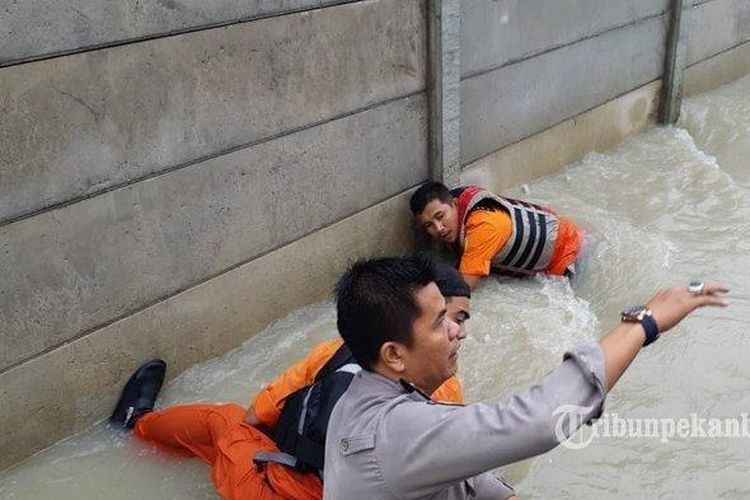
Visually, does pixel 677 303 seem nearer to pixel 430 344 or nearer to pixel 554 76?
pixel 430 344

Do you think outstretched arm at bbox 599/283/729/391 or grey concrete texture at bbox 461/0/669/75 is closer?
outstretched arm at bbox 599/283/729/391

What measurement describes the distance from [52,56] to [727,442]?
3.27 m

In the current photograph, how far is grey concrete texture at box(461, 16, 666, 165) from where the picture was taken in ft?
18.1

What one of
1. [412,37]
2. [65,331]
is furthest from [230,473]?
[412,37]

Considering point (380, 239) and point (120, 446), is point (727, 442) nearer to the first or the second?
point (380, 239)

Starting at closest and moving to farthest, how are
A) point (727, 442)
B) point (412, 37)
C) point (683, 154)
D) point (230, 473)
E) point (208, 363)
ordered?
point (230, 473), point (727, 442), point (208, 363), point (412, 37), point (683, 154)

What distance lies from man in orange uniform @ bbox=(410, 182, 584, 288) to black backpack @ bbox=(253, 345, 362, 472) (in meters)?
1.99

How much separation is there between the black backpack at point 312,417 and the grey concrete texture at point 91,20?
167cm

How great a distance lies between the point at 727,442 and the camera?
3467mm

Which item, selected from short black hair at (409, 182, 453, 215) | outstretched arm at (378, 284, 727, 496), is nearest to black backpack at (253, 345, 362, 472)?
outstretched arm at (378, 284, 727, 496)

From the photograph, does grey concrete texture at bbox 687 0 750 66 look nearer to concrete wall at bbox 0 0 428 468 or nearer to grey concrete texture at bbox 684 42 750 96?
grey concrete texture at bbox 684 42 750 96

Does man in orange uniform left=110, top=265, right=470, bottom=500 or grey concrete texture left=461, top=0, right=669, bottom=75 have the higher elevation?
grey concrete texture left=461, top=0, right=669, bottom=75

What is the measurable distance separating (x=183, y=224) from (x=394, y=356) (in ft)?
7.14

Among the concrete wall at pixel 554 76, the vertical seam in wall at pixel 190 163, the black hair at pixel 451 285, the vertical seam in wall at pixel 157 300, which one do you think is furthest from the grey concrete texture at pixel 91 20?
the concrete wall at pixel 554 76
